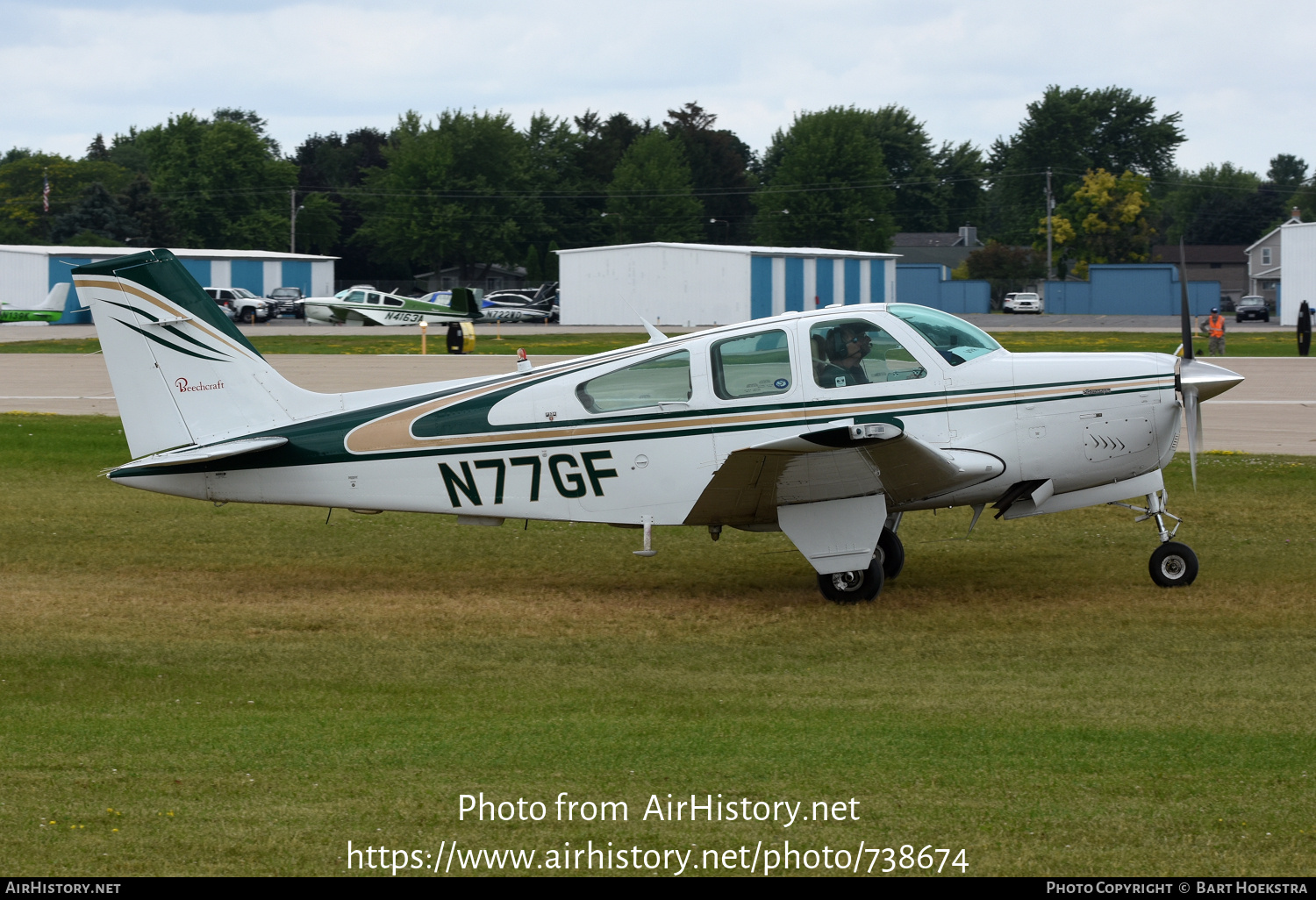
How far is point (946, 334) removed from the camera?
10.1 metres

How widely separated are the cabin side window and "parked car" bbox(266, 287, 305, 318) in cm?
6283

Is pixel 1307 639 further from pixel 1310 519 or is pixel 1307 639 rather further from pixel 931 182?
pixel 931 182

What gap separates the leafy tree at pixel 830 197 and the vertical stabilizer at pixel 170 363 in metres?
99.1

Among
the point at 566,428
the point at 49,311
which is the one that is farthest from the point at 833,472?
the point at 49,311

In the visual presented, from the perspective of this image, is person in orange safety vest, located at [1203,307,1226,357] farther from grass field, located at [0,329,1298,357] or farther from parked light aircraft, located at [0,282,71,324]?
parked light aircraft, located at [0,282,71,324]

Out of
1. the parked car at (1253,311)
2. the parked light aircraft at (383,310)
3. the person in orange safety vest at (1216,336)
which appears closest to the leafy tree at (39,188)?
the parked light aircraft at (383,310)

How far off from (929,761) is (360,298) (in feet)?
192

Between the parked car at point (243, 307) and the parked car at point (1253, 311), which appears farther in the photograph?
the parked car at point (1253, 311)

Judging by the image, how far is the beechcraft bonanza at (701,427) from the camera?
995 cm

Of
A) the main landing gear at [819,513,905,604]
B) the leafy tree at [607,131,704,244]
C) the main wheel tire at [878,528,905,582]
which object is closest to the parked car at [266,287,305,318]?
the leafy tree at [607,131,704,244]

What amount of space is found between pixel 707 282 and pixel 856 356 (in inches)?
2208

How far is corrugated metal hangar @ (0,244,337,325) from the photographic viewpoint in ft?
224

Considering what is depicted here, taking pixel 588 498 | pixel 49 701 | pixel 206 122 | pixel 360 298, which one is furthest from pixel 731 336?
pixel 206 122

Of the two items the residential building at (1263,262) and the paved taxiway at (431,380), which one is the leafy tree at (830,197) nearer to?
the residential building at (1263,262)
